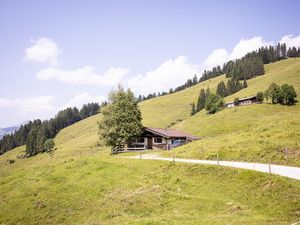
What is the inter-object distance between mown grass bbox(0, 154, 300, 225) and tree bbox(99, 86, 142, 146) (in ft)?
54.8

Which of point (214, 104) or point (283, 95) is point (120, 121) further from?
point (283, 95)

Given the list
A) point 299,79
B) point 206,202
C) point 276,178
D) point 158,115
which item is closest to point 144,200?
point 206,202

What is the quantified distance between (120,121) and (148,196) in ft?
119

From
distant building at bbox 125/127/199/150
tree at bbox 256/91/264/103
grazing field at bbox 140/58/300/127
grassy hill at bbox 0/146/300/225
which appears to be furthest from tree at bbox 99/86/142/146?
grazing field at bbox 140/58/300/127

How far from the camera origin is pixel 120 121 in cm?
6391

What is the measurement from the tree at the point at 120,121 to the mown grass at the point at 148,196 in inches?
657

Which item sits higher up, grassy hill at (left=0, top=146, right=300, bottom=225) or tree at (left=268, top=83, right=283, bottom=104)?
tree at (left=268, top=83, right=283, bottom=104)

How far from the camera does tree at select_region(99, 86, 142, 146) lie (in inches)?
Result: 2495

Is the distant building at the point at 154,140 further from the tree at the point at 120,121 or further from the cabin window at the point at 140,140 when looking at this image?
the tree at the point at 120,121

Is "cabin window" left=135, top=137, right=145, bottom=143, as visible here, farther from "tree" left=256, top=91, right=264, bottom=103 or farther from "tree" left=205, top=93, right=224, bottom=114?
"tree" left=256, top=91, right=264, bottom=103

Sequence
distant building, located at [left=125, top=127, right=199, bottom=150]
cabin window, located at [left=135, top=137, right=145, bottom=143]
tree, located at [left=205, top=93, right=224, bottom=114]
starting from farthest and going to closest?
tree, located at [left=205, top=93, right=224, bottom=114], cabin window, located at [left=135, top=137, right=145, bottom=143], distant building, located at [left=125, top=127, right=199, bottom=150]

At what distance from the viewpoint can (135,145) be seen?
2699 inches

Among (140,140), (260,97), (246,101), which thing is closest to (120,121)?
(140,140)

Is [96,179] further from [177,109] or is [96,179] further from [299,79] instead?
[177,109]
